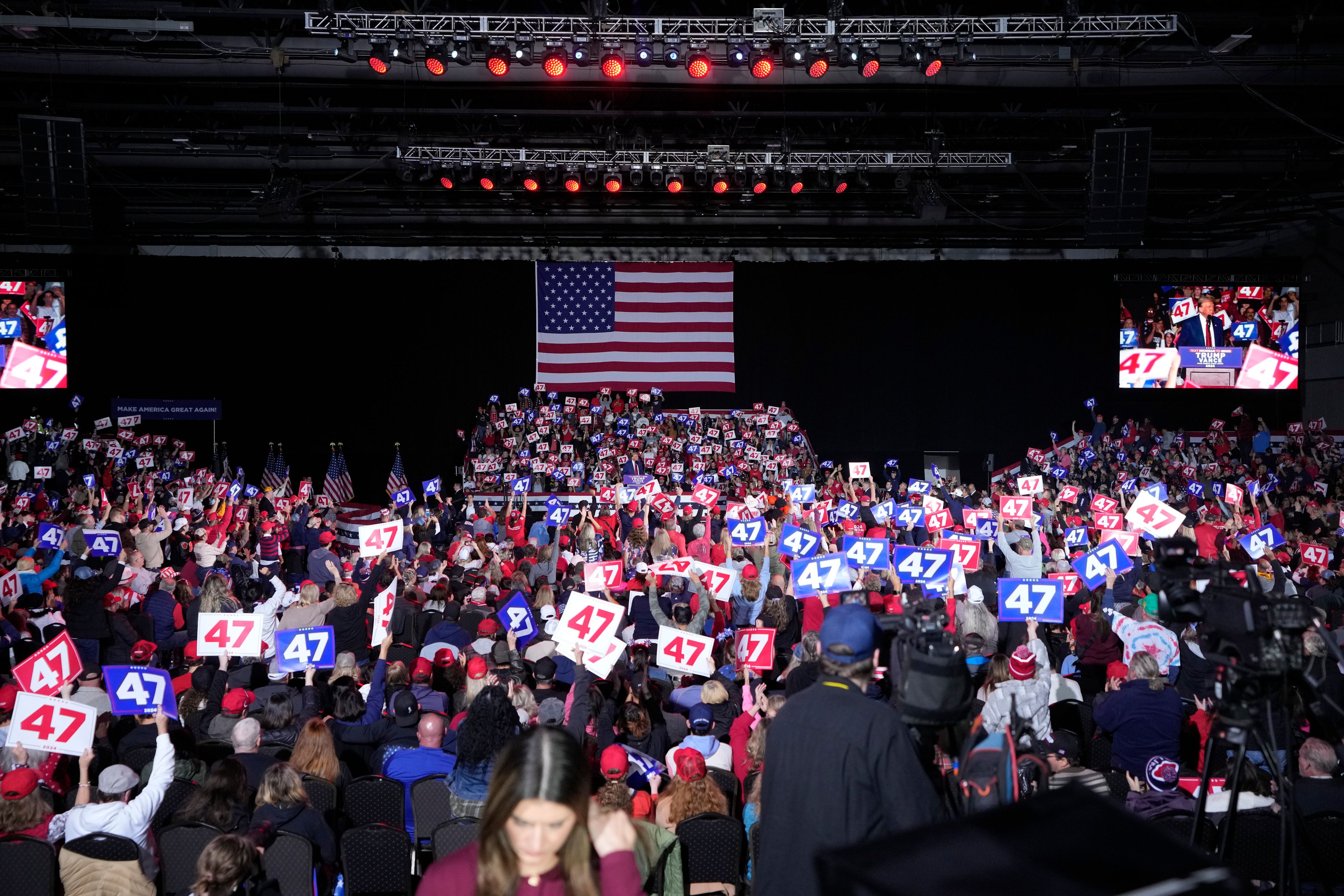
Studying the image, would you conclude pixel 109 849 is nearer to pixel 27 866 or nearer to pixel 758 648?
pixel 27 866

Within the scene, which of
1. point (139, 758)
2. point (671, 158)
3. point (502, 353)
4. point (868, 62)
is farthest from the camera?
point (502, 353)

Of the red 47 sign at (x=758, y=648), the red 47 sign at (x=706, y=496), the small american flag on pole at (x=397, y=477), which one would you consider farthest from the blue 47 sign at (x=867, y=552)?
the small american flag on pole at (x=397, y=477)

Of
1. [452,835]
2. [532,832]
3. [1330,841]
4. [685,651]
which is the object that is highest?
[532,832]

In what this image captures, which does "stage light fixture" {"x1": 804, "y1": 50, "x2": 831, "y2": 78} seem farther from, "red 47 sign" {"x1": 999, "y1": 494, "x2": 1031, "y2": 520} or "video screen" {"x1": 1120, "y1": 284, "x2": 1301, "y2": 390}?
"video screen" {"x1": 1120, "y1": 284, "x2": 1301, "y2": 390}

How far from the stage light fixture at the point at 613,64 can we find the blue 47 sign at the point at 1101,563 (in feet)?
26.0

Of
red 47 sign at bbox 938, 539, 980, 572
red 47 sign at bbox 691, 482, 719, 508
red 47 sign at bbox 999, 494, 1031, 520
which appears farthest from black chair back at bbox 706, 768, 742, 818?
red 47 sign at bbox 691, 482, 719, 508

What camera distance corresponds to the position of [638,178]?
1705 centimetres

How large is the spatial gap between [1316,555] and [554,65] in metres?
10.7

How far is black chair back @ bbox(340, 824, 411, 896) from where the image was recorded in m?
5.05

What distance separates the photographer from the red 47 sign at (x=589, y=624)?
698 centimetres

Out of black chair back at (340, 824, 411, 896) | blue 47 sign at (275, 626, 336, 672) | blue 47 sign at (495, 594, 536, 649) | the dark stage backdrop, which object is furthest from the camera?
the dark stage backdrop

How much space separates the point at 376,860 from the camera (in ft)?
16.6

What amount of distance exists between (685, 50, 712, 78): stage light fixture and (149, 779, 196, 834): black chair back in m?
9.99

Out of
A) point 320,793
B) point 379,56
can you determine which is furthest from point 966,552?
point 379,56
